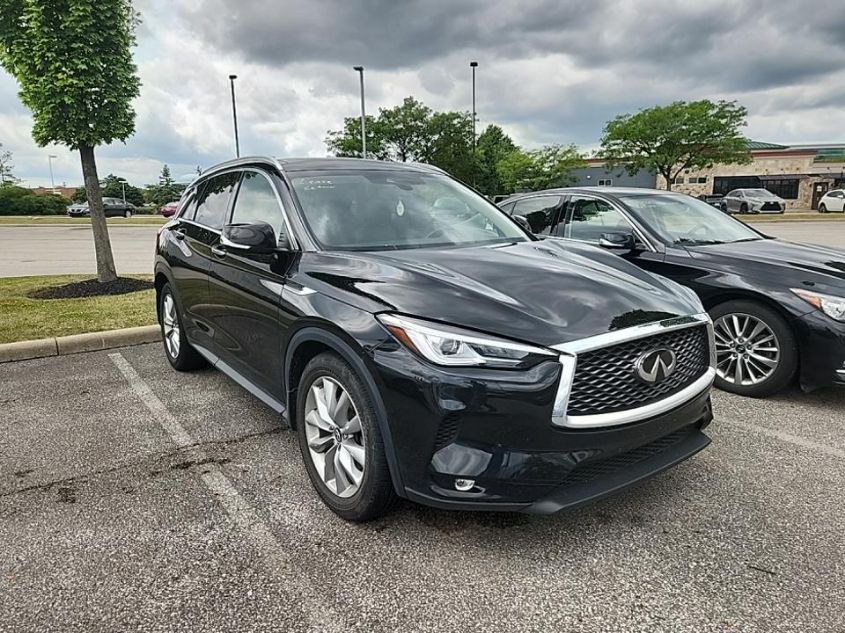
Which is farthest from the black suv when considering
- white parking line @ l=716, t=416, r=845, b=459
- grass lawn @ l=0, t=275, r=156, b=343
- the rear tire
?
grass lawn @ l=0, t=275, r=156, b=343

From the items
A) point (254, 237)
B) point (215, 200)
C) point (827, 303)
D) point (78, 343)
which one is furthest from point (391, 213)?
point (78, 343)

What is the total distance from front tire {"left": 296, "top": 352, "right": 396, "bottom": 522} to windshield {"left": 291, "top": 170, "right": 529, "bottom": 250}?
0.77m

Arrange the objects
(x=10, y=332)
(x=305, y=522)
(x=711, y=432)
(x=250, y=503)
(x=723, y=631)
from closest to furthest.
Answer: (x=723, y=631) < (x=305, y=522) < (x=250, y=503) < (x=711, y=432) < (x=10, y=332)

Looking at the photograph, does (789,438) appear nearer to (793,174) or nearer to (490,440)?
(490,440)

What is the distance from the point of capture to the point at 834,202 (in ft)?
128

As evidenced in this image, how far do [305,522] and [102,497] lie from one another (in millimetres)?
1127

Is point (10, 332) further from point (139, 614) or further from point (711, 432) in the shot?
point (711, 432)

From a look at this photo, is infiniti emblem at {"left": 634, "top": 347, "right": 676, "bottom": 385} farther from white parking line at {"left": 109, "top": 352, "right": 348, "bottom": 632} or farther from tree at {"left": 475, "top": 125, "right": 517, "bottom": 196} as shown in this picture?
tree at {"left": 475, "top": 125, "right": 517, "bottom": 196}

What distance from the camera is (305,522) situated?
278 centimetres

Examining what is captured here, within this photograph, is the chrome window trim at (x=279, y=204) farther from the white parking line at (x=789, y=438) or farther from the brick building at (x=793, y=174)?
the brick building at (x=793, y=174)

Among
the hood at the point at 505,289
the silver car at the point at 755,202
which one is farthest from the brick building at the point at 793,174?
the hood at the point at 505,289

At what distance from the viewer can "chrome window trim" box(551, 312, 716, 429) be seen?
2248 mm

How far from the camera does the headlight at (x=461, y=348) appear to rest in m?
2.26

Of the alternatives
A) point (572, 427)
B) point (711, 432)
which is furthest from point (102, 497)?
point (711, 432)
